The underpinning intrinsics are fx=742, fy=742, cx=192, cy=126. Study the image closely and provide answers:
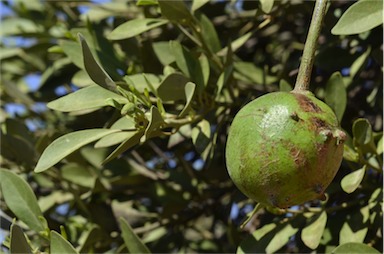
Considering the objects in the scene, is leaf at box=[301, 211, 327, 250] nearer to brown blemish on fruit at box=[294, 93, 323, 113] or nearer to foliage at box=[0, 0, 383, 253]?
foliage at box=[0, 0, 383, 253]

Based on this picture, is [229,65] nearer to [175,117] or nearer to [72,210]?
[175,117]

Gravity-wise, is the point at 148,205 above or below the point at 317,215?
below

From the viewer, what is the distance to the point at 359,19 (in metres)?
1.00

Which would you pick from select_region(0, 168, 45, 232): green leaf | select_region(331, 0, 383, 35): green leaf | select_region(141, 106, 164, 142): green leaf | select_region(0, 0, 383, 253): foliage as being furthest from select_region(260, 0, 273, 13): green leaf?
select_region(0, 168, 45, 232): green leaf

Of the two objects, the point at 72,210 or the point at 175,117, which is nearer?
the point at 175,117

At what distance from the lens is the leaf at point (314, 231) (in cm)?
105

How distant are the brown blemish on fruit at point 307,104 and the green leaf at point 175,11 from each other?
1.17 feet

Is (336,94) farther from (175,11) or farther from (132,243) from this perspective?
(132,243)

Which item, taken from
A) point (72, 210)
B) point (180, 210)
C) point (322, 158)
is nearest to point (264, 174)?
point (322, 158)

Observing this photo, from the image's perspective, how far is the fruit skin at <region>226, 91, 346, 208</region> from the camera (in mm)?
826

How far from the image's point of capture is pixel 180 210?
4.82 feet

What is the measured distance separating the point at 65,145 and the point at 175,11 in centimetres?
29

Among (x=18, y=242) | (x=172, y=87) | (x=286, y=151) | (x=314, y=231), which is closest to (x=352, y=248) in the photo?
(x=314, y=231)

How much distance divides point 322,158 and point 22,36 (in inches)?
41.1
